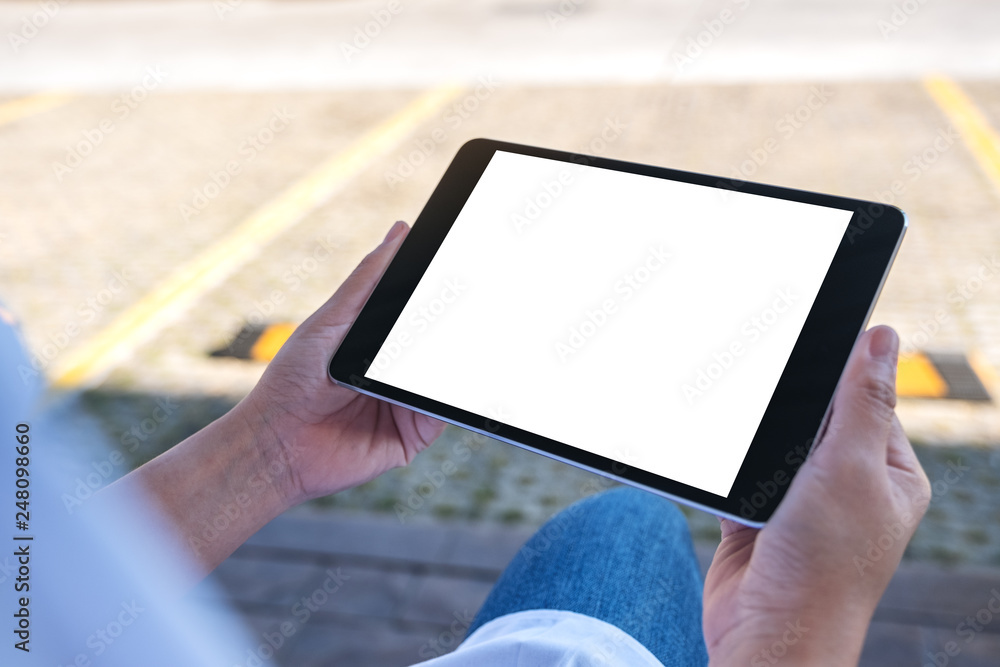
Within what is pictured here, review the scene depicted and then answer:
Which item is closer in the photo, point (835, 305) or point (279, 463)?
point (835, 305)

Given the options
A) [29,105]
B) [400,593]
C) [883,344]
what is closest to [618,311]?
[883,344]

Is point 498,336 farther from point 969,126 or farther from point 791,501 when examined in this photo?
point 969,126

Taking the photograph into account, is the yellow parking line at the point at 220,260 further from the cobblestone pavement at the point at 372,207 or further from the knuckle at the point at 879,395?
the knuckle at the point at 879,395

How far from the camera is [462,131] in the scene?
5594 mm

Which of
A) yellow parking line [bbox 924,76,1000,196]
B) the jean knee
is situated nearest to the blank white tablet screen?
the jean knee

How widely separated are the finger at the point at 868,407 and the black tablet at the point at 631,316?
0.06 meters

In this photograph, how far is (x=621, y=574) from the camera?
1.49m

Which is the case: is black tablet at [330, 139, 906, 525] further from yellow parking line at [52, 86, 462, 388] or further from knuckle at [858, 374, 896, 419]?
yellow parking line at [52, 86, 462, 388]

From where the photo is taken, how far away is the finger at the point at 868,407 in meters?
1.01

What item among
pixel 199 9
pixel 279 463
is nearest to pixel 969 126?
pixel 279 463

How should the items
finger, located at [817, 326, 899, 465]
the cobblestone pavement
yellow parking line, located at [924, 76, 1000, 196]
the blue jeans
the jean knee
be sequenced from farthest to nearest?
yellow parking line, located at [924, 76, 1000, 196] < the cobblestone pavement < the jean knee < the blue jeans < finger, located at [817, 326, 899, 465]

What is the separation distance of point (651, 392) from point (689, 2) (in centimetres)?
873

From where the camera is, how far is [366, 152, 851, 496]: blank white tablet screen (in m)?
1.17

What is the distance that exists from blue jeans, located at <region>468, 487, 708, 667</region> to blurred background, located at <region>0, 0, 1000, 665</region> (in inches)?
29.7
